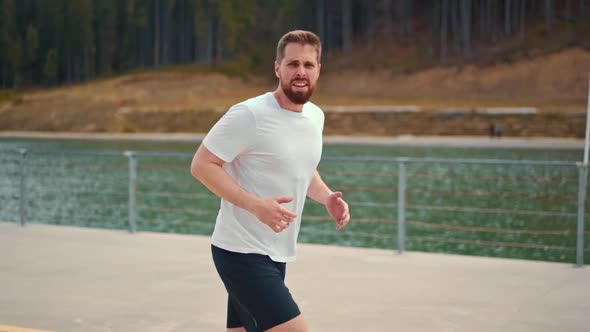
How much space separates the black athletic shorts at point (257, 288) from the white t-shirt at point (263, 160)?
4 cm

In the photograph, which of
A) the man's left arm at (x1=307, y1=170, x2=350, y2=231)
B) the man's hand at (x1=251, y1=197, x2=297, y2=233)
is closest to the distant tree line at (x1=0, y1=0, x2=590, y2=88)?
the man's left arm at (x1=307, y1=170, x2=350, y2=231)

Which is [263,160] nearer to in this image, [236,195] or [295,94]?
[236,195]

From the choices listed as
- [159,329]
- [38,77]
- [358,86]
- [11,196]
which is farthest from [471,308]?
[38,77]

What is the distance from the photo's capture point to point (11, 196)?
17078 millimetres

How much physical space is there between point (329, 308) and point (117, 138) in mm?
57101

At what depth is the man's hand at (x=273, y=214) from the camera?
337 cm

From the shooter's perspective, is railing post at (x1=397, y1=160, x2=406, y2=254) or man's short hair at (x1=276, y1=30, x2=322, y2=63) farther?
railing post at (x1=397, y1=160, x2=406, y2=254)

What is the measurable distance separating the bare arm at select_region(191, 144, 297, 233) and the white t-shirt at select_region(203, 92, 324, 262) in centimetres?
5

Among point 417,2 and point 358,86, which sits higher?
point 417,2

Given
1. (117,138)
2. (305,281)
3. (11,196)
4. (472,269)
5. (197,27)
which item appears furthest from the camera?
(197,27)

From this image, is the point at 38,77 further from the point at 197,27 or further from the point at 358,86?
the point at 358,86

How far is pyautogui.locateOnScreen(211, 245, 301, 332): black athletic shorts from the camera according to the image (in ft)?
11.3

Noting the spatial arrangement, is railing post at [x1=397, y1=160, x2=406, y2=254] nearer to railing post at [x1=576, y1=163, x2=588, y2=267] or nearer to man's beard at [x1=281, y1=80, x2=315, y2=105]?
railing post at [x1=576, y1=163, x2=588, y2=267]

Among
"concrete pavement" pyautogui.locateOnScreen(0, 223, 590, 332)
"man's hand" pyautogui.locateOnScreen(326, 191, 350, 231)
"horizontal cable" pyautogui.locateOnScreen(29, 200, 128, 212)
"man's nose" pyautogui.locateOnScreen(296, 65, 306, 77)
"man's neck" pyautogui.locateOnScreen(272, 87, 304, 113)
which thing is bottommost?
"horizontal cable" pyautogui.locateOnScreen(29, 200, 128, 212)
